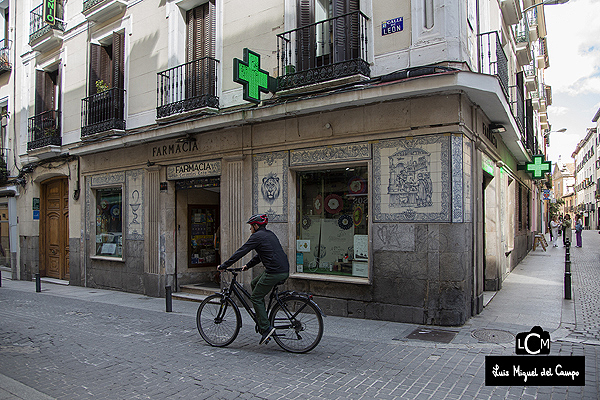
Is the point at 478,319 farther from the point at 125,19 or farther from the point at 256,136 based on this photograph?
the point at 125,19

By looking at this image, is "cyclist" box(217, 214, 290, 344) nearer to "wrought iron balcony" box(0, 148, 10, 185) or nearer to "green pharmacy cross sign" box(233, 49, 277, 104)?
"green pharmacy cross sign" box(233, 49, 277, 104)

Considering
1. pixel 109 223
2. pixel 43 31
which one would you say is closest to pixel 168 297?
pixel 109 223

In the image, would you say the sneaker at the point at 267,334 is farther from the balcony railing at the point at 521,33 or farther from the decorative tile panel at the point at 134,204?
the balcony railing at the point at 521,33

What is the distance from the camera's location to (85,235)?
12781 millimetres

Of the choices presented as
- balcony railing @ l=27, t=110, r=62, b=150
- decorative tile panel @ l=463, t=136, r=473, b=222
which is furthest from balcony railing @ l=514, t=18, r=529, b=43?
balcony railing @ l=27, t=110, r=62, b=150

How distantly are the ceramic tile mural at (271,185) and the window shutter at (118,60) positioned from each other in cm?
568

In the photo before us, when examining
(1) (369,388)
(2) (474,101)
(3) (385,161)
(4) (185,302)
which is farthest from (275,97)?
(1) (369,388)

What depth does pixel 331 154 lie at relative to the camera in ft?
25.7

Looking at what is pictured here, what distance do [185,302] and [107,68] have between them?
7538 millimetres

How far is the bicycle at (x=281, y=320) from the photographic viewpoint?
208 inches

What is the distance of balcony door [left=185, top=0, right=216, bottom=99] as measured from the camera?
985 cm

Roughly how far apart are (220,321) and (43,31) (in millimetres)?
13383

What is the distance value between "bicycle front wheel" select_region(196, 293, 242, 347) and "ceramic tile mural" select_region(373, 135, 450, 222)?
2.97m

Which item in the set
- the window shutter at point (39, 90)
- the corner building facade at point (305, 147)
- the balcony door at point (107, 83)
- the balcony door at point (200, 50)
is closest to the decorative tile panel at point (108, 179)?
the corner building facade at point (305, 147)
